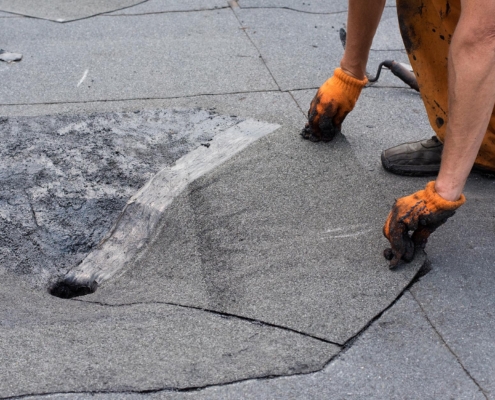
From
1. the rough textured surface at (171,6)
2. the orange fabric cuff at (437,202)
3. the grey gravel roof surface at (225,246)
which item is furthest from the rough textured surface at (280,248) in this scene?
the rough textured surface at (171,6)

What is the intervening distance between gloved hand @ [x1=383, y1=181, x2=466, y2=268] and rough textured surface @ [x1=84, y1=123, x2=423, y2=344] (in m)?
0.07

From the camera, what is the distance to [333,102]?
284 centimetres

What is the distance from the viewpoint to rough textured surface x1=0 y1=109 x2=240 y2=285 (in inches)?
98.3

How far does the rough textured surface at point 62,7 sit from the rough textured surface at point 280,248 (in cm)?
247

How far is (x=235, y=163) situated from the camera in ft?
9.07

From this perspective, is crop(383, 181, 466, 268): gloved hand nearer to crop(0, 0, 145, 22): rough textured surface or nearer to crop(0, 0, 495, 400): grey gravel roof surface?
crop(0, 0, 495, 400): grey gravel roof surface

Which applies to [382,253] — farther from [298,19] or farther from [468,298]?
[298,19]

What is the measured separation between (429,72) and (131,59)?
200 centimetres

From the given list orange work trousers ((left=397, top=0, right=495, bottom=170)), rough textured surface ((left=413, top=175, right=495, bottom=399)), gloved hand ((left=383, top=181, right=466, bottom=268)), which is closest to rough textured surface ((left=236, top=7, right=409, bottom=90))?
orange work trousers ((left=397, top=0, right=495, bottom=170))

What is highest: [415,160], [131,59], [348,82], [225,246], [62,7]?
[348,82]

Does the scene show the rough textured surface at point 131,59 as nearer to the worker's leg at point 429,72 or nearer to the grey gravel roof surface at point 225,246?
the grey gravel roof surface at point 225,246

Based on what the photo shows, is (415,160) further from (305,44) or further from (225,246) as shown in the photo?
(305,44)

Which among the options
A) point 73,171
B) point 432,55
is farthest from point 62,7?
point 432,55

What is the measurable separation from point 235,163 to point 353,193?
1.80 ft
